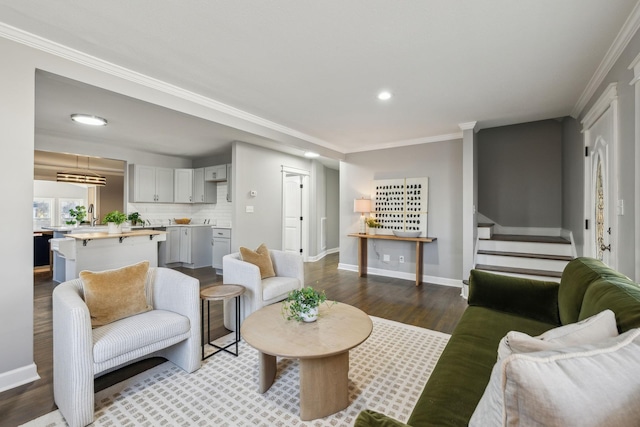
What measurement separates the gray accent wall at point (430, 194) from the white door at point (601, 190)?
164cm

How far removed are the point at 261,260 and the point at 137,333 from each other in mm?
1457

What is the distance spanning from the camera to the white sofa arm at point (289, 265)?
10.9ft

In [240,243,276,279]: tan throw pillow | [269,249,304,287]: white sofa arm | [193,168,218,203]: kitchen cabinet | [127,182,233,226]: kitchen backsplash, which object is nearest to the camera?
[240,243,276,279]: tan throw pillow

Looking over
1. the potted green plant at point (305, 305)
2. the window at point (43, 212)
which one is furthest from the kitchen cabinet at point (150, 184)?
the potted green plant at point (305, 305)

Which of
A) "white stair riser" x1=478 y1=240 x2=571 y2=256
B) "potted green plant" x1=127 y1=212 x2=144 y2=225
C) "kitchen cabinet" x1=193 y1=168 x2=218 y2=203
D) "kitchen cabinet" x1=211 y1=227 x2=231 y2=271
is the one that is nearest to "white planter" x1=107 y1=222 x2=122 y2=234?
"potted green plant" x1=127 y1=212 x2=144 y2=225

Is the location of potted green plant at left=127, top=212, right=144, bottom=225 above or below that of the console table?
above

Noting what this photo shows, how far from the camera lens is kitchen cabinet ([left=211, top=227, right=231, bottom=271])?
5.56m

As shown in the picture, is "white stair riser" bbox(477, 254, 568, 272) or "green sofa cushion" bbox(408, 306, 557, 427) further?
"white stair riser" bbox(477, 254, 568, 272)

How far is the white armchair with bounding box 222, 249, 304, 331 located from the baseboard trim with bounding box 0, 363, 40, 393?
1.42 meters

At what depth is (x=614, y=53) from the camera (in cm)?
224

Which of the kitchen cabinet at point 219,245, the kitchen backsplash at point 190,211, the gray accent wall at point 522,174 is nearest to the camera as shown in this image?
the gray accent wall at point 522,174

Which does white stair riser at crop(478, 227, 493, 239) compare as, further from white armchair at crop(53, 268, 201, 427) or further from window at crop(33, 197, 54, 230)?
window at crop(33, 197, 54, 230)

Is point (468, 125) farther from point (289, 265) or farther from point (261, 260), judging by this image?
point (261, 260)

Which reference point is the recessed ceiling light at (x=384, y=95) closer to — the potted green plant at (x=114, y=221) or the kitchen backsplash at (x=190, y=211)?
the potted green plant at (x=114, y=221)
